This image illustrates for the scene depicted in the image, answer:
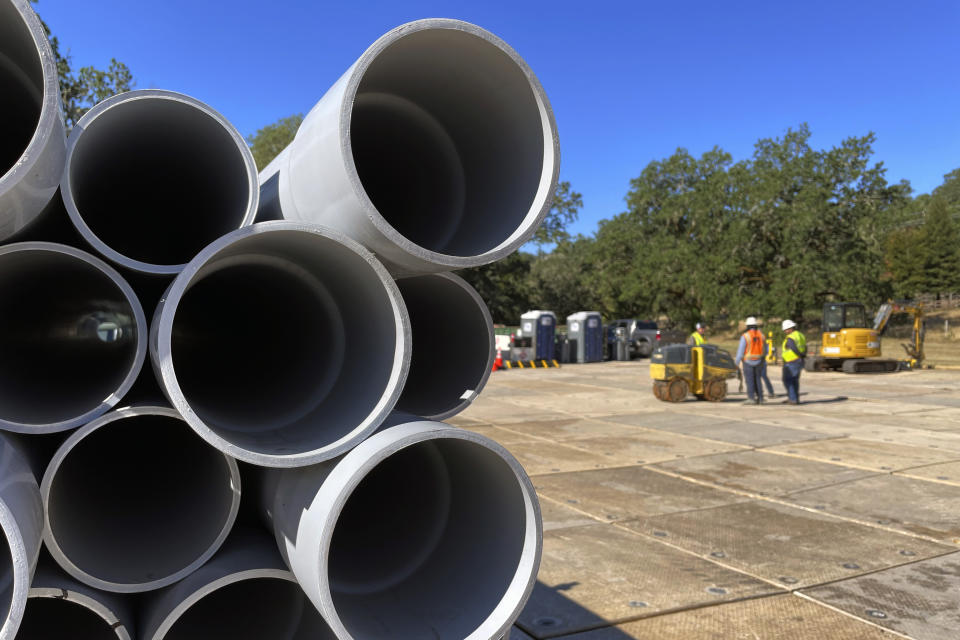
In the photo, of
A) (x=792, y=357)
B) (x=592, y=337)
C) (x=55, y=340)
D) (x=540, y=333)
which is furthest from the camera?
(x=592, y=337)

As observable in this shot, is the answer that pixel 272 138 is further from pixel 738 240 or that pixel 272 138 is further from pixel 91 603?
pixel 91 603

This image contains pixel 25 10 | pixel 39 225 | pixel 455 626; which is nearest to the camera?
pixel 25 10

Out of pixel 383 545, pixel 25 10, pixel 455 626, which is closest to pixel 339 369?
pixel 383 545

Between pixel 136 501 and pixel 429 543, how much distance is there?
1176 millimetres

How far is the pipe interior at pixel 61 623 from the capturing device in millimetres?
2107

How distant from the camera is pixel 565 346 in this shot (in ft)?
75.3

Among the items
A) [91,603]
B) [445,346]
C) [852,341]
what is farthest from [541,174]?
[852,341]

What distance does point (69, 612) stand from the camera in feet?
7.11

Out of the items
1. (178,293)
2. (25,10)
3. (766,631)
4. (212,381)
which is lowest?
(766,631)

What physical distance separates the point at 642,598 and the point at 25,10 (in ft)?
12.3

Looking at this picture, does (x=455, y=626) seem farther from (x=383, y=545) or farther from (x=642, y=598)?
(x=642, y=598)

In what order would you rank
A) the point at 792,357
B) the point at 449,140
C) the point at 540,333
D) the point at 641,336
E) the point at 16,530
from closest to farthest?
the point at 16,530 < the point at 449,140 < the point at 792,357 < the point at 540,333 < the point at 641,336

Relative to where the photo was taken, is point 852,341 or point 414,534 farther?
point 852,341

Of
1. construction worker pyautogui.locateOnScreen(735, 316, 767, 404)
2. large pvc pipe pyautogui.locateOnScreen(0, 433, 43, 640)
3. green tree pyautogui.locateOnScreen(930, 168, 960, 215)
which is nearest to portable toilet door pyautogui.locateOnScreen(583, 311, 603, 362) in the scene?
construction worker pyautogui.locateOnScreen(735, 316, 767, 404)
